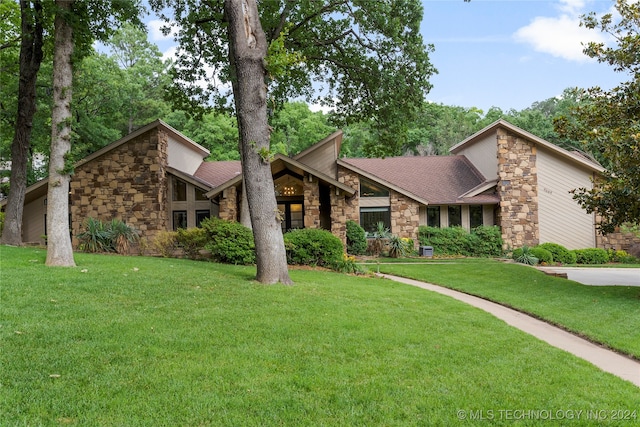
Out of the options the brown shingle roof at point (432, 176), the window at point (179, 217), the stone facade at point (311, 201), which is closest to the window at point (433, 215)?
the brown shingle roof at point (432, 176)

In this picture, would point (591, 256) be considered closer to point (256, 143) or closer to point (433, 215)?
point (433, 215)

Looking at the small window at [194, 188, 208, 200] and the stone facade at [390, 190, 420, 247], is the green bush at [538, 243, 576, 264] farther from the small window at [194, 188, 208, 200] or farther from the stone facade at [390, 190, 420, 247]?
the small window at [194, 188, 208, 200]

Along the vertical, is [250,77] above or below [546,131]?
below

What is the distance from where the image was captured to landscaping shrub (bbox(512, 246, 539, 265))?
734 inches

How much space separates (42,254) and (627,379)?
13.6 m

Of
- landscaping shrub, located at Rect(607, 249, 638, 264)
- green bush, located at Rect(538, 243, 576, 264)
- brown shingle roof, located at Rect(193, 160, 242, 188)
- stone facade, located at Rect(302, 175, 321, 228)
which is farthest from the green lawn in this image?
landscaping shrub, located at Rect(607, 249, 638, 264)

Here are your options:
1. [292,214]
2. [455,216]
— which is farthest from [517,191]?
[292,214]

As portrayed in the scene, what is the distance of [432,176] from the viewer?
80.4ft

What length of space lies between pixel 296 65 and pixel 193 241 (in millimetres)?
7156

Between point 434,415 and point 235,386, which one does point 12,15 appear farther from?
point 434,415

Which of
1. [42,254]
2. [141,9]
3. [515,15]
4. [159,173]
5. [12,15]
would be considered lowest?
[42,254]

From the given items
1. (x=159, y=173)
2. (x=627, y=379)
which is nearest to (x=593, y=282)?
(x=627, y=379)

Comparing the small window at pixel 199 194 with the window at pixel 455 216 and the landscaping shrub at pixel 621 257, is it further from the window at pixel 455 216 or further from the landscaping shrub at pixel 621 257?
the landscaping shrub at pixel 621 257

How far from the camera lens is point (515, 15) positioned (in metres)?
13.4
